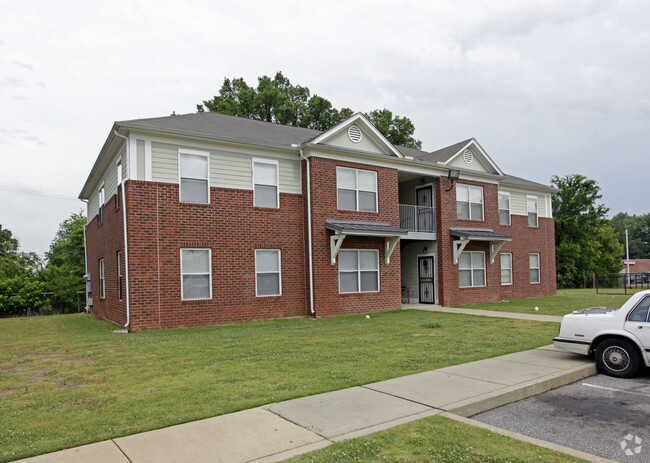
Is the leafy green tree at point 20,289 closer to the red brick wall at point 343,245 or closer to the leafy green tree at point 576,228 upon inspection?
the red brick wall at point 343,245

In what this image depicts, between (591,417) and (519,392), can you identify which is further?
(519,392)

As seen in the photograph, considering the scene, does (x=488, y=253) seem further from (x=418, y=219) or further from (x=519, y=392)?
(x=519, y=392)

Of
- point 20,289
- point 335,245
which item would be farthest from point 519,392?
point 20,289

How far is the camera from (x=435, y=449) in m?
4.23

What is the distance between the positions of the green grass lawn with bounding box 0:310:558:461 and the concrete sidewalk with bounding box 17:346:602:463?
0.29 m

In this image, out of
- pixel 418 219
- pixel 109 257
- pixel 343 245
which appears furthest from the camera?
pixel 418 219

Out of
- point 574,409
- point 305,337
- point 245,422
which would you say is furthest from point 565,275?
point 245,422

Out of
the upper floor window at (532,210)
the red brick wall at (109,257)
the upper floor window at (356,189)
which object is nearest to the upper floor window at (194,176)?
the red brick wall at (109,257)

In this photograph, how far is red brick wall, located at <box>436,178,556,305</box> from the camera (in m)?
20.2

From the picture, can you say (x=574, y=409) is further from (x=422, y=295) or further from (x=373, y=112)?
(x=373, y=112)

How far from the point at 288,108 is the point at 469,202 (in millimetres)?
20249

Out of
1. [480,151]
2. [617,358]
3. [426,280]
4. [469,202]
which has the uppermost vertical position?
[480,151]

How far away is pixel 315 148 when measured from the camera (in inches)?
636

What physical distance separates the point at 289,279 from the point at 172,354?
23.5 feet
